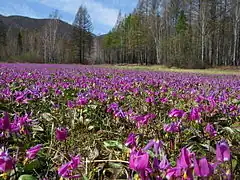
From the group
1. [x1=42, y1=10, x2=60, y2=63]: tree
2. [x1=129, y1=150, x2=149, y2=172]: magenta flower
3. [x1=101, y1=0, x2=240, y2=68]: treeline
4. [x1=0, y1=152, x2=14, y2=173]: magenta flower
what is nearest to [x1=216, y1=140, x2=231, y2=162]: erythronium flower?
[x1=129, y1=150, x2=149, y2=172]: magenta flower

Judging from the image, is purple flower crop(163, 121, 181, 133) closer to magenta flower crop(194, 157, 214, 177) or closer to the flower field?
the flower field

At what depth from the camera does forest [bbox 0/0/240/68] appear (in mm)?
36028

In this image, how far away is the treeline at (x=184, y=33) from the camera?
35.0 m

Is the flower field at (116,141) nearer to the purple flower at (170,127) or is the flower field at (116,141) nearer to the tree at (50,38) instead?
the purple flower at (170,127)

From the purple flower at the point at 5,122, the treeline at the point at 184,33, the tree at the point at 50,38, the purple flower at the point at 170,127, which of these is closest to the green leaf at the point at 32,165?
the purple flower at the point at 5,122

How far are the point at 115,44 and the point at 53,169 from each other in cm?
6406

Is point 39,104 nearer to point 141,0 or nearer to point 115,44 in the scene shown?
point 141,0

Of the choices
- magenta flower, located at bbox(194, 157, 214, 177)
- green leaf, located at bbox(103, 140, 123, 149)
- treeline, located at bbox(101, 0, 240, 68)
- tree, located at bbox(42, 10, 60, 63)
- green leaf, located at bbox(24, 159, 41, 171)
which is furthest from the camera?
tree, located at bbox(42, 10, 60, 63)

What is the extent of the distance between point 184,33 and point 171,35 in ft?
19.2

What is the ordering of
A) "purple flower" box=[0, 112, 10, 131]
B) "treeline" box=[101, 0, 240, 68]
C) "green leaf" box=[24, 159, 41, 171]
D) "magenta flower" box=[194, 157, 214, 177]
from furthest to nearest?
"treeline" box=[101, 0, 240, 68] → "green leaf" box=[24, 159, 41, 171] → "purple flower" box=[0, 112, 10, 131] → "magenta flower" box=[194, 157, 214, 177]

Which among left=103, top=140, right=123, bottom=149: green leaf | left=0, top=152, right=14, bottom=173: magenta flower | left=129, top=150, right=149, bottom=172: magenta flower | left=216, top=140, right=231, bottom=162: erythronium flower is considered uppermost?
left=216, top=140, right=231, bottom=162: erythronium flower

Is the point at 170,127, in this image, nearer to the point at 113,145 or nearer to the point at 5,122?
the point at 113,145

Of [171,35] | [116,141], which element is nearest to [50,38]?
[171,35]

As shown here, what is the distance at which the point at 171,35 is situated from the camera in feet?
155
